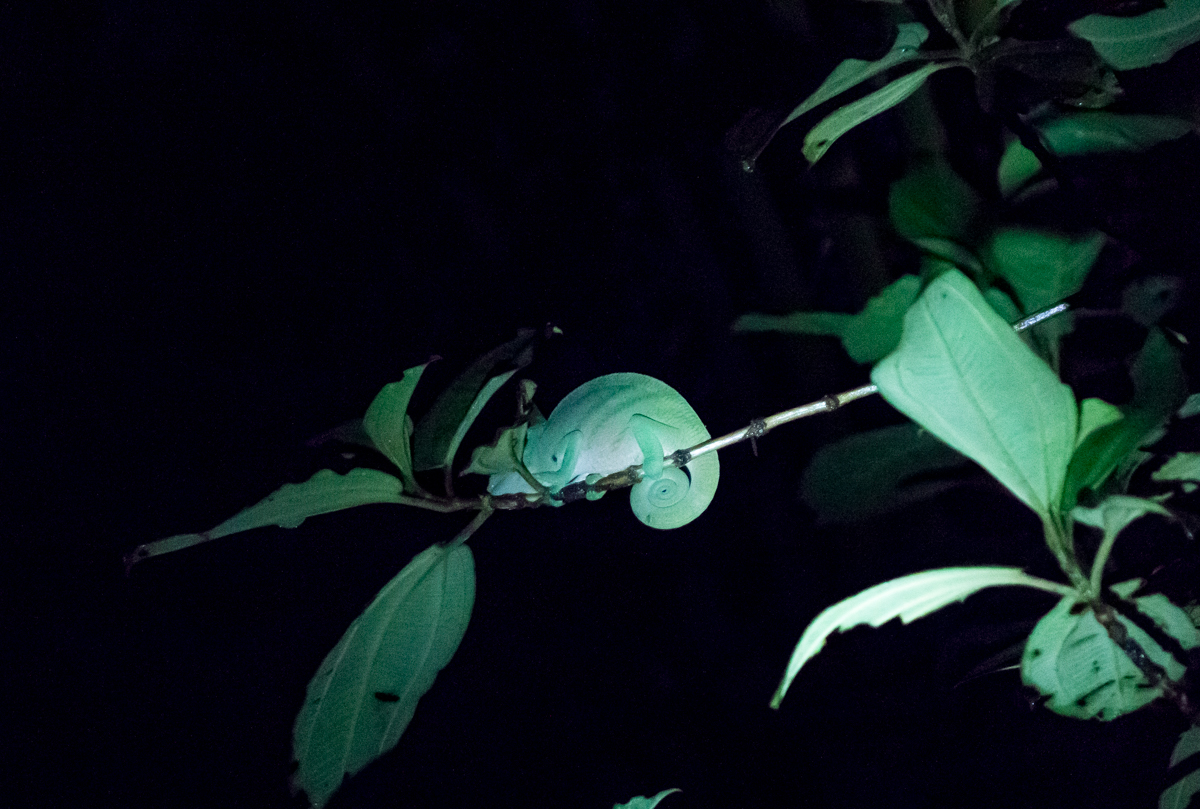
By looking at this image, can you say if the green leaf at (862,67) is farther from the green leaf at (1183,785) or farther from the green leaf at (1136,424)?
the green leaf at (1183,785)

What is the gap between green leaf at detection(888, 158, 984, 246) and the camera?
0.45 metres

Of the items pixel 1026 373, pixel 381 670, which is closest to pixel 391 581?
pixel 381 670

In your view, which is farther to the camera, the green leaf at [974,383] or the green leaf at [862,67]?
the green leaf at [862,67]

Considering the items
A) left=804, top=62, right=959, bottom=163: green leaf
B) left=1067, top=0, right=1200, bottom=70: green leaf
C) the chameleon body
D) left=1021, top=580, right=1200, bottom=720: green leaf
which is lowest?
left=1021, top=580, right=1200, bottom=720: green leaf

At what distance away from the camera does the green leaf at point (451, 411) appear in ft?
1.69

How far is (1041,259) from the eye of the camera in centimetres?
43

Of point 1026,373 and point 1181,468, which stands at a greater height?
point 1026,373

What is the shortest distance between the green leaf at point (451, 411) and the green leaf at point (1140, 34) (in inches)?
15.2

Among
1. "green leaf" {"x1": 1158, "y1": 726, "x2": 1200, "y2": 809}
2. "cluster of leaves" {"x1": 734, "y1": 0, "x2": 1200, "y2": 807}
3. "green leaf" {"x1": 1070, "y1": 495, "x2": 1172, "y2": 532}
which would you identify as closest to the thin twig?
"cluster of leaves" {"x1": 734, "y1": 0, "x2": 1200, "y2": 807}

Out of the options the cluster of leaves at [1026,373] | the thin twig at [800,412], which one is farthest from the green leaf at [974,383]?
the thin twig at [800,412]

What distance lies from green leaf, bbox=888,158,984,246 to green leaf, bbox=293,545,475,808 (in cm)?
35

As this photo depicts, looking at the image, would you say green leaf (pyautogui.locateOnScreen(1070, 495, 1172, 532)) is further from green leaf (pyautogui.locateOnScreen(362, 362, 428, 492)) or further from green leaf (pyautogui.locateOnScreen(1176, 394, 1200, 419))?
green leaf (pyautogui.locateOnScreen(362, 362, 428, 492))

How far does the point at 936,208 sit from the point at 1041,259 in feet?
0.21

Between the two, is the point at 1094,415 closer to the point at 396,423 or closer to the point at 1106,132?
the point at 1106,132
